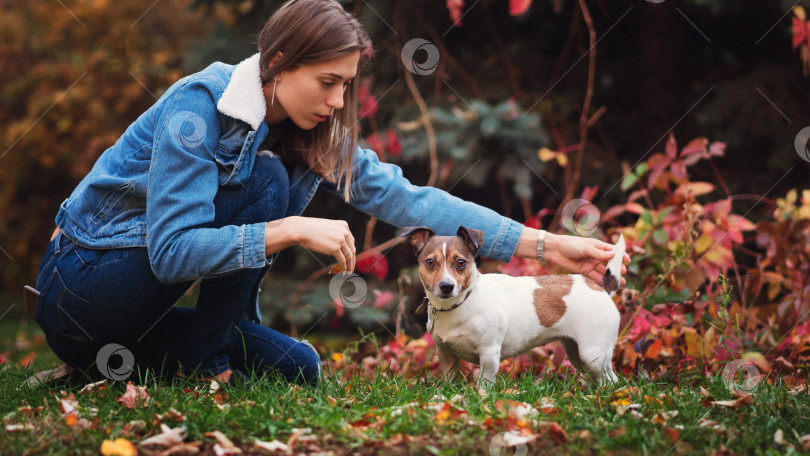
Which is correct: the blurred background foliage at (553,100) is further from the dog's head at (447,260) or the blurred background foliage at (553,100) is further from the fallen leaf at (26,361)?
the fallen leaf at (26,361)

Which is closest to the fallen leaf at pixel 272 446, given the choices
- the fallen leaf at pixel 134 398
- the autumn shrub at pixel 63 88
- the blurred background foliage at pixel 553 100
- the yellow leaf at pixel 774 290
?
the fallen leaf at pixel 134 398

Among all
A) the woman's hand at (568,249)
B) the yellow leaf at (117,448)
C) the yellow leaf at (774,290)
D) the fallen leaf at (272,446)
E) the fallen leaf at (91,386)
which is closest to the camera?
the yellow leaf at (117,448)

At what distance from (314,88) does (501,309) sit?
44.5 inches

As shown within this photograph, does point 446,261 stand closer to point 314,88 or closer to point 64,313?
point 314,88

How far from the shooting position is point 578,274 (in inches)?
120

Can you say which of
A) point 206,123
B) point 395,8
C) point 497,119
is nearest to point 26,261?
point 395,8

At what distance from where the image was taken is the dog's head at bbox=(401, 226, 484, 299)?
2.68 m

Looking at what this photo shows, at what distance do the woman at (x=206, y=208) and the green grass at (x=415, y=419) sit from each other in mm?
256

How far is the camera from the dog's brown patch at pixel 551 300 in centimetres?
290

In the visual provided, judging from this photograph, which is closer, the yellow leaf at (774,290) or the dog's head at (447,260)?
the dog's head at (447,260)

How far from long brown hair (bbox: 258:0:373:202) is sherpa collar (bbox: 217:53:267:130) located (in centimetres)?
Result: 6

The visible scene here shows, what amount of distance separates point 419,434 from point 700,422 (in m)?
0.86

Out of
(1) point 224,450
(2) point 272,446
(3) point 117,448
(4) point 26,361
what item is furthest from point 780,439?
(4) point 26,361

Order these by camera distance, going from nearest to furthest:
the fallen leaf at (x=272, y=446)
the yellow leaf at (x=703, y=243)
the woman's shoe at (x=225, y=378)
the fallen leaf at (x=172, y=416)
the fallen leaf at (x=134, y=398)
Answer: the fallen leaf at (x=272, y=446)
the fallen leaf at (x=172, y=416)
the fallen leaf at (x=134, y=398)
the woman's shoe at (x=225, y=378)
the yellow leaf at (x=703, y=243)
